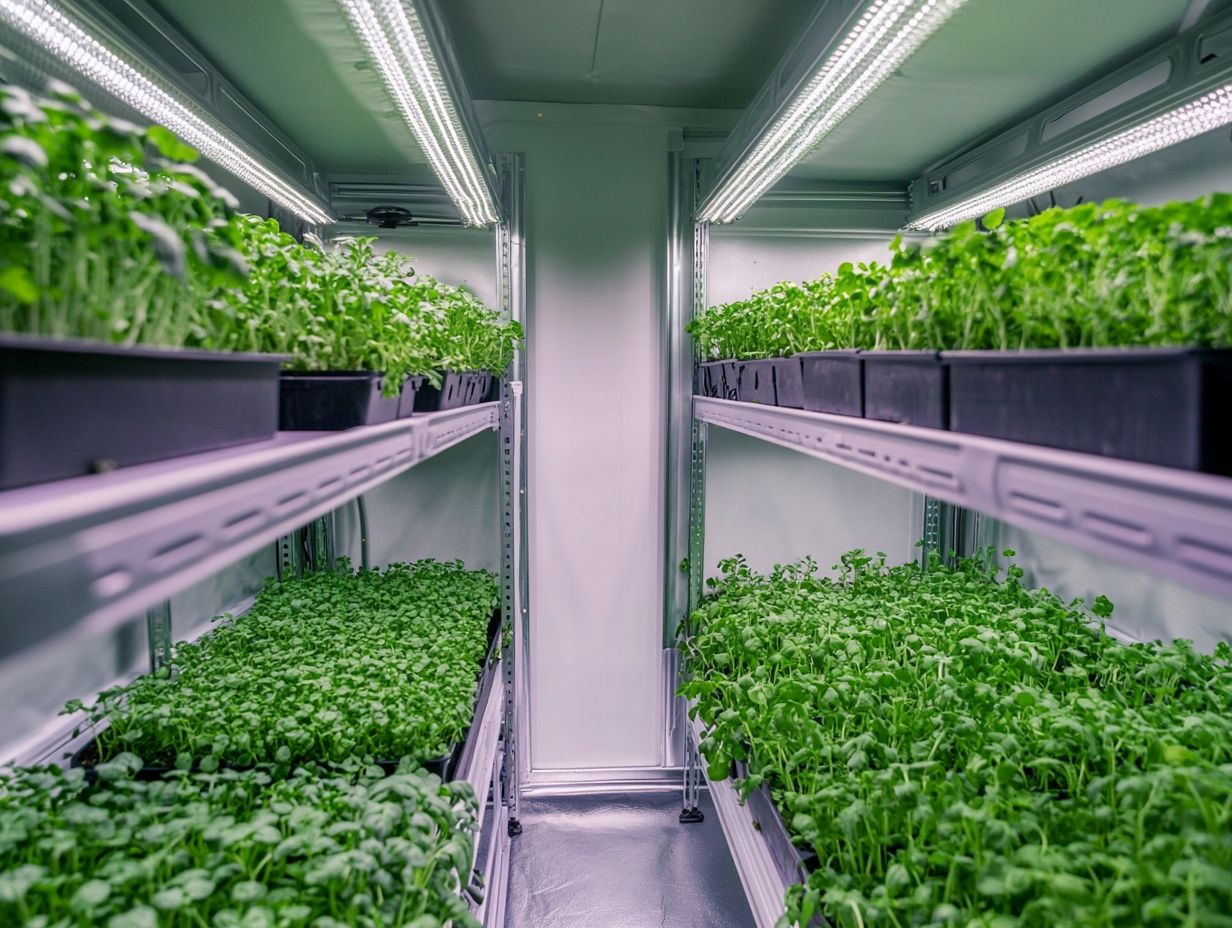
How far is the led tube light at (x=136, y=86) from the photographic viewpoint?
114cm

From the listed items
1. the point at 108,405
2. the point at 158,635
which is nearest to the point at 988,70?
the point at 108,405

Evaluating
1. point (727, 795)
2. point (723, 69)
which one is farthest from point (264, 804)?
point (723, 69)

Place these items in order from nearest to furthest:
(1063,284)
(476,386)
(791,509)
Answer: (1063,284) < (476,386) < (791,509)

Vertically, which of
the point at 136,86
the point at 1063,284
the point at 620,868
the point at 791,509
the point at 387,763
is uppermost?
the point at 136,86

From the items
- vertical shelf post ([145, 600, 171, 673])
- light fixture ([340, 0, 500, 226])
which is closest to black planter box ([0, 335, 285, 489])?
light fixture ([340, 0, 500, 226])

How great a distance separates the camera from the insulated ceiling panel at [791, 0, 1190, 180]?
5.54 ft

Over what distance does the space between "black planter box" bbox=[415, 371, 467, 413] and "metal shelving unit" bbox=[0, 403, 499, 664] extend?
0.79m

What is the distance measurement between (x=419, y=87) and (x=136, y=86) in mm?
530

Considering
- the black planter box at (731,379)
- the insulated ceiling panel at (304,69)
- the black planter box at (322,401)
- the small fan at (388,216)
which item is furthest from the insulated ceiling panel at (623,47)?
the black planter box at (322,401)

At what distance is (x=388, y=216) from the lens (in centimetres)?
270

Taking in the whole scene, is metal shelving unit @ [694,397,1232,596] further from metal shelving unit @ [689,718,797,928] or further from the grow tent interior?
the grow tent interior

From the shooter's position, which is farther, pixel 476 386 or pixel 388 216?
pixel 388 216

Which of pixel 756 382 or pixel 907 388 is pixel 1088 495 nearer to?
pixel 907 388

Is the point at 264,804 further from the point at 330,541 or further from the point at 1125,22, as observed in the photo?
the point at 1125,22
